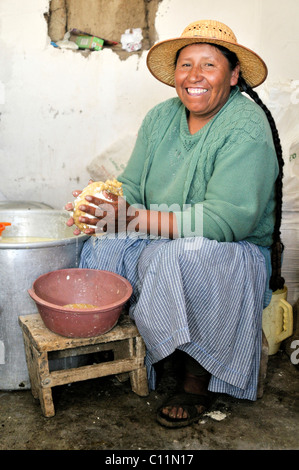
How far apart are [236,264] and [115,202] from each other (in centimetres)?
58

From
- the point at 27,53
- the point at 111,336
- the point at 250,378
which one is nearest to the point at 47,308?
the point at 111,336

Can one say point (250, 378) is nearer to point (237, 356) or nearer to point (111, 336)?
point (237, 356)

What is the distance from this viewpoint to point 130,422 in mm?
1915

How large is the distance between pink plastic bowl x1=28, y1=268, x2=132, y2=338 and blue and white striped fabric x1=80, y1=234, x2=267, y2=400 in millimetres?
136

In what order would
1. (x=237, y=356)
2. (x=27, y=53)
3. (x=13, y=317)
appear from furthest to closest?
1. (x=27, y=53)
2. (x=13, y=317)
3. (x=237, y=356)

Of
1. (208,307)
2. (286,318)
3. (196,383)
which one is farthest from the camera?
(286,318)

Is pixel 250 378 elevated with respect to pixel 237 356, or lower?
lower

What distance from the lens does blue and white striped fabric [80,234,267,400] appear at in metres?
1.85

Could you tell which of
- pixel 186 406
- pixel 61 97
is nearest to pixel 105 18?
pixel 61 97

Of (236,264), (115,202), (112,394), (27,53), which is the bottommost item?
(112,394)

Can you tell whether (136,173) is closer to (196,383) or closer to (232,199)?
(232,199)

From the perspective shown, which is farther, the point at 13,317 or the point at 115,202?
the point at 13,317

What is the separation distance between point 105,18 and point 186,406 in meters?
2.76

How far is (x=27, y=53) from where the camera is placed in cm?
335
